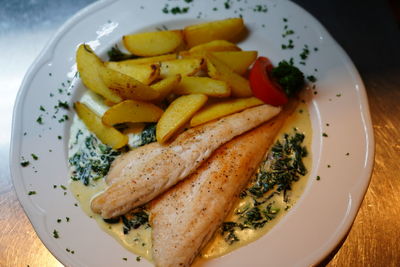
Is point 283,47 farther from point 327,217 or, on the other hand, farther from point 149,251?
point 149,251

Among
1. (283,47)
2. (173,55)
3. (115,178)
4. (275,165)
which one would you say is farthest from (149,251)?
(283,47)

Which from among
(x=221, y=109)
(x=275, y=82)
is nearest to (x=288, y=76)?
(x=275, y=82)

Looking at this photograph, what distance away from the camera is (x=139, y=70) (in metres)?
2.78

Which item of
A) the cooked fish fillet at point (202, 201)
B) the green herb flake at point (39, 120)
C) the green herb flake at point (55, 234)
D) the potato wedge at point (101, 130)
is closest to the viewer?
the cooked fish fillet at point (202, 201)

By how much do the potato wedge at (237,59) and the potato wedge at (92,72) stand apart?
0.75 m

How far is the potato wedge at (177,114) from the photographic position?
2.60 m

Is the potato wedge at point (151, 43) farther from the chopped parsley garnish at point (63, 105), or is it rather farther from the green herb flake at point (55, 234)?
the green herb flake at point (55, 234)

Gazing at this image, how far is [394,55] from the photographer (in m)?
3.23

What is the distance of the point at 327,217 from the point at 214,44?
4.55 feet

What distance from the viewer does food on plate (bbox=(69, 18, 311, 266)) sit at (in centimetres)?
243

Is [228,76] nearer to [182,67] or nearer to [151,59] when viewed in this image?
[182,67]

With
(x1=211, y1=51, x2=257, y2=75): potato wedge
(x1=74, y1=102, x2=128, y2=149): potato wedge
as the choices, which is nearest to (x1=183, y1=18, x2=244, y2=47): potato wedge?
(x1=211, y1=51, x2=257, y2=75): potato wedge

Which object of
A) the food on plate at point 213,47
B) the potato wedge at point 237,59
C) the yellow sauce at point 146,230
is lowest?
the yellow sauce at point 146,230

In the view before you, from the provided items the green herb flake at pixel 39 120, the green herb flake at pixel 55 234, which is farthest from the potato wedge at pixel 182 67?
the green herb flake at pixel 55 234
